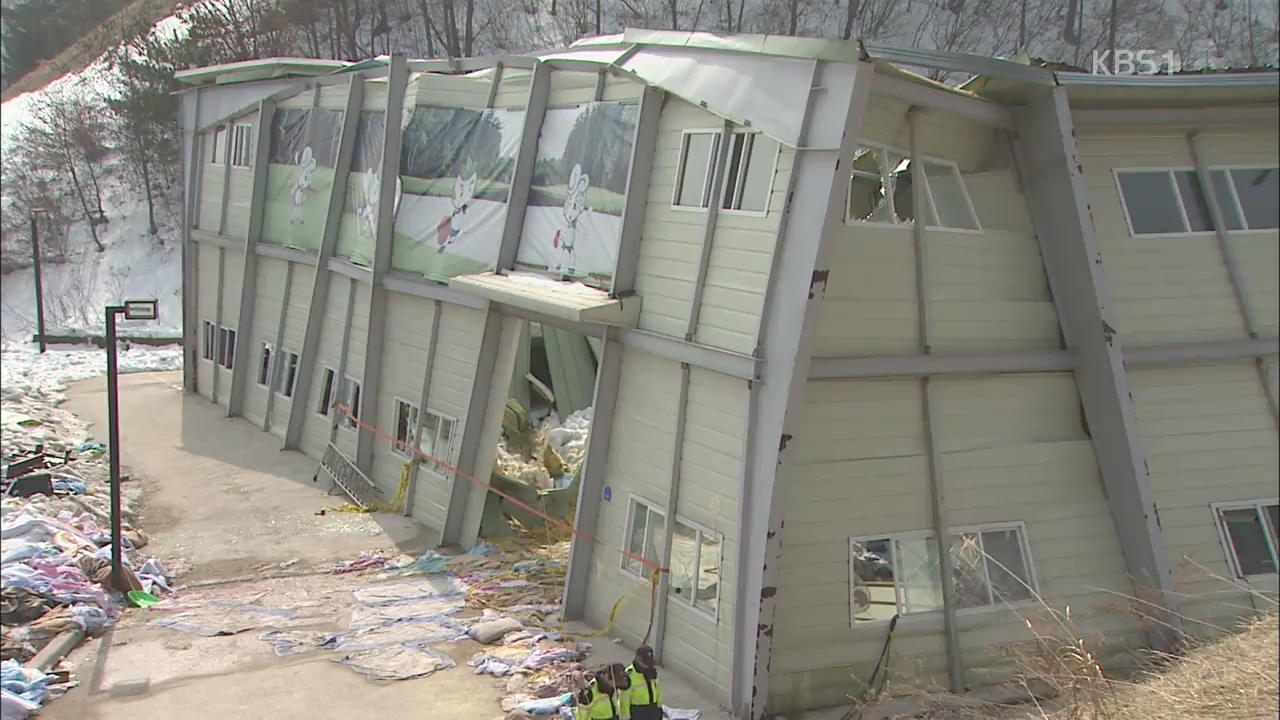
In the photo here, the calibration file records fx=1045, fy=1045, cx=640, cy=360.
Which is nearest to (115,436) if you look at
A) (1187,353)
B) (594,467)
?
(594,467)

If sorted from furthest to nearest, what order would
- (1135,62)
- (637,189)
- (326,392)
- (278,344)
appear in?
(278,344) → (326,392) → (637,189) → (1135,62)

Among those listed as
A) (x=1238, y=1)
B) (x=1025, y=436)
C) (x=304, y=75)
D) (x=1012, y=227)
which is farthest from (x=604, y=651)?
(x=304, y=75)

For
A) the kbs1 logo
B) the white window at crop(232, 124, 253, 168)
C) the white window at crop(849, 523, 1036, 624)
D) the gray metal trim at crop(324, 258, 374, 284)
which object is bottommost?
the white window at crop(849, 523, 1036, 624)

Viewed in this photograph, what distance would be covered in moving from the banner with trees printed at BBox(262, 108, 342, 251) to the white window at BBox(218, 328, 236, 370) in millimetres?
3087

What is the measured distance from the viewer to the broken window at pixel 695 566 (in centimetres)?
1025

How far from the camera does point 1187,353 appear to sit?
9664 mm

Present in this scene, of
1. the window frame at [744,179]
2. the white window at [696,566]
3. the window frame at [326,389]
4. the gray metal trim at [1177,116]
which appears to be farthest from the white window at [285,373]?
the gray metal trim at [1177,116]

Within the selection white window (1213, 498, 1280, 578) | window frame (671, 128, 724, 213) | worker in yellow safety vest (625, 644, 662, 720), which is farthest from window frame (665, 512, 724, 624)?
white window (1213, 498, 1280, 578)

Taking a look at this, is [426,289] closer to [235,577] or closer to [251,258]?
[235,577]

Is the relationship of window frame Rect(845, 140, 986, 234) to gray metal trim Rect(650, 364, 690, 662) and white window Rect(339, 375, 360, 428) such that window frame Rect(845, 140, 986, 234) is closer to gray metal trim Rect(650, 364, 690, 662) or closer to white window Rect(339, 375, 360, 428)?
gray metal trim Rect(650, 364, 690, 662)

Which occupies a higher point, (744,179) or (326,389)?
(744,179)

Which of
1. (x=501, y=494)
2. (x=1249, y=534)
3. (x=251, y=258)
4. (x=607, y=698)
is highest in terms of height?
(x=251, y=258)

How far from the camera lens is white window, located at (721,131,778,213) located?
9805 mm

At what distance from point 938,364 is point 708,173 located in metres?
2.98
